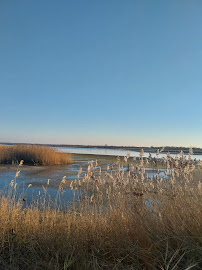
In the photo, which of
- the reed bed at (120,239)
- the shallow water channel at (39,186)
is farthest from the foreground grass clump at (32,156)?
the reed bed at (120,239)

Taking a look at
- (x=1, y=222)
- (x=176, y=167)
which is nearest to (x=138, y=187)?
(x=176, y=167)

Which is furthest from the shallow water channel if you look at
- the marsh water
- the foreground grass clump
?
the foreground grass clump

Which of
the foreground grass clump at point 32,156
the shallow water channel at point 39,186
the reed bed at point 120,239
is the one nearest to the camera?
the reed bed at point 120,239

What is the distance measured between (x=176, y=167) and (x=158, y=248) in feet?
6.02

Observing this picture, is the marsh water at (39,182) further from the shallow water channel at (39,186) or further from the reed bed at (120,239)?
the reed bed at (120,239)

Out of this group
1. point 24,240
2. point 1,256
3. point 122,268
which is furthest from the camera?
point 24,240

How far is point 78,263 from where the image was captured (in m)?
2.68

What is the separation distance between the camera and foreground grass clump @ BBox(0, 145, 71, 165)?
19156mm

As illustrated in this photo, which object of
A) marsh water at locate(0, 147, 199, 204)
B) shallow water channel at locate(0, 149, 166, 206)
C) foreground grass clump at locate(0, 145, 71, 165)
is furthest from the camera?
foreground grass clump at locate(0, 145, 71, 165)

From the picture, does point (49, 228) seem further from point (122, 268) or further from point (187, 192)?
point (187, 192)

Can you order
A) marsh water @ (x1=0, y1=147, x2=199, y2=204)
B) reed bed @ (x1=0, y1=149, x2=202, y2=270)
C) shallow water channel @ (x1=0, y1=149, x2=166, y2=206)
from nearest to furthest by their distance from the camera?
1. reed bed @ (x1=0, y1=149, x2=202, y2=270)
2. shallow water channel @ (x1=0, y1=149, x2=166, y2=206)
3. marsh water @ (x1=0, y1=147, x2=199, y2=204)

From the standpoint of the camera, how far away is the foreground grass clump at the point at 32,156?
1916 cm

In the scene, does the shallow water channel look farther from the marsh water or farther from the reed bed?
the reed bed

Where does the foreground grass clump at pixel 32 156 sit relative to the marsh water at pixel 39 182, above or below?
above
